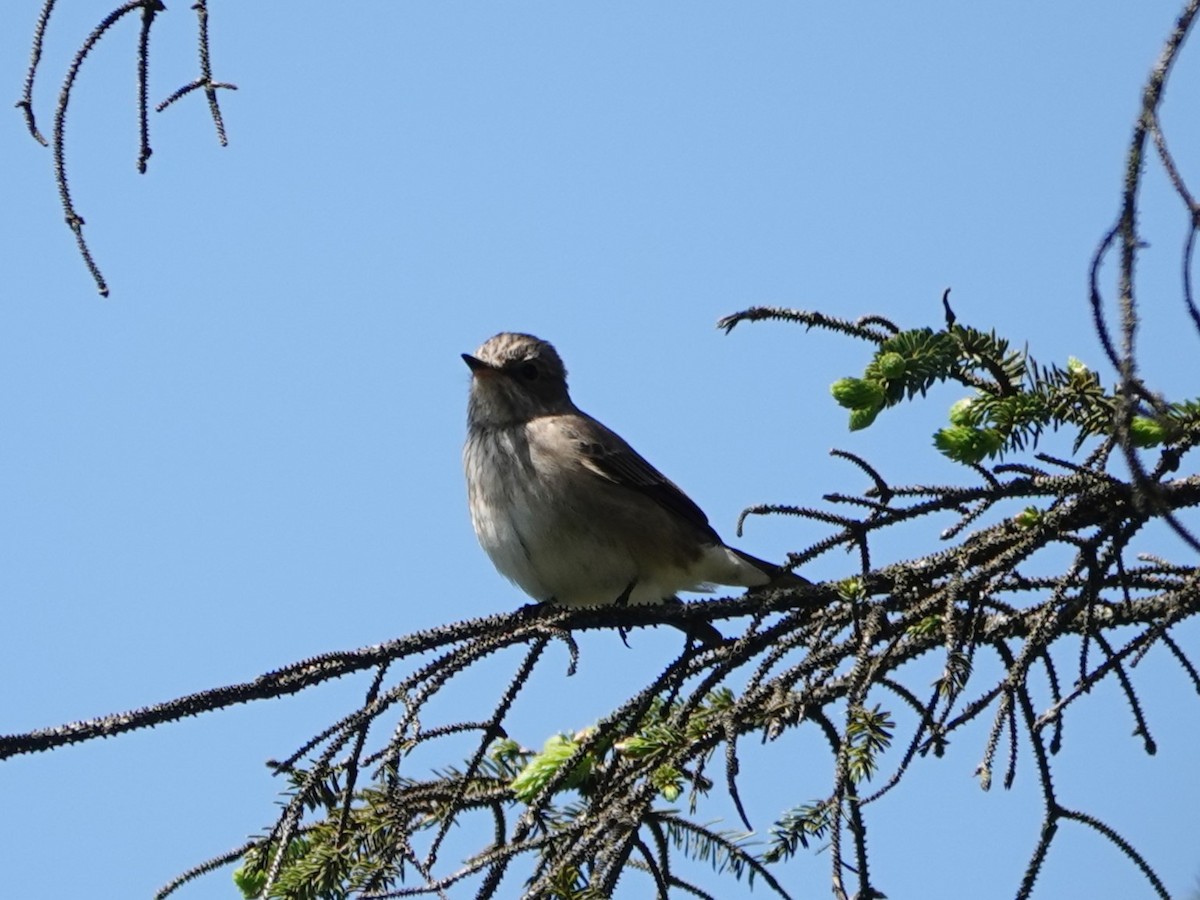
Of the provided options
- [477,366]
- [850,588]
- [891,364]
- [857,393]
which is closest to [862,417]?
[857,393]

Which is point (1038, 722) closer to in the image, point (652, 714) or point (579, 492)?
point (652, 714)

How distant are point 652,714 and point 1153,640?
152 centimetres

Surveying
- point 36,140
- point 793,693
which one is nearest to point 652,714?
point 793,693

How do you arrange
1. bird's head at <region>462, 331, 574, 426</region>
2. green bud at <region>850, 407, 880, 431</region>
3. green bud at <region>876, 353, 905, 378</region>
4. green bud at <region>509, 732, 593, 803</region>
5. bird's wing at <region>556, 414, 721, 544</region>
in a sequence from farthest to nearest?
bird's head at <region>462, 331, 574, 426</region>
bird's wing at <region>556, 414, 721, 544</region>
green bud at <region>509, 732, 593, 803</region>
green bud at <region>850, 407, 880, 431</region>
green bud at <region>876, 353, 905, 378</region>

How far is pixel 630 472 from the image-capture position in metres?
6.86

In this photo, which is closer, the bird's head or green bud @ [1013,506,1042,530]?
green bud @ [1013,506,1042,530]

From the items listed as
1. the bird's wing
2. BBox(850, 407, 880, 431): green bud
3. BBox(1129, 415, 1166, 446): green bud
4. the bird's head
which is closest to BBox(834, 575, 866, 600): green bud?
BBox(850, 407, 880, 431): green bud

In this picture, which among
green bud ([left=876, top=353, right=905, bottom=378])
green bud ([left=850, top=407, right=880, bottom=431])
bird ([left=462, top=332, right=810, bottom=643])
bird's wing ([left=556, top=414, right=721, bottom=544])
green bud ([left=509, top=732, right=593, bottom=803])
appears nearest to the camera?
green bud ([left=876, top=353, right=905, bottom=378])

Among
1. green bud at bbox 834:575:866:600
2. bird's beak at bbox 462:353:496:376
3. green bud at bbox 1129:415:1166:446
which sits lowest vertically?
green bud at bbox 834:575:866:600

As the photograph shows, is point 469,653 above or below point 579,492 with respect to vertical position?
below

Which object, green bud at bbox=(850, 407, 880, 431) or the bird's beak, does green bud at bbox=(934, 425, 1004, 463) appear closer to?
green bud at bbox=(850, 407, 880, 431)

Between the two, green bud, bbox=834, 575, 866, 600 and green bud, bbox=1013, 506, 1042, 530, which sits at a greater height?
green bud, bbox=1013, 506, 1042, 530

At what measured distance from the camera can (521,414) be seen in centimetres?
706

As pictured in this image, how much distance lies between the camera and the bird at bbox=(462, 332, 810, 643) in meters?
6.29
